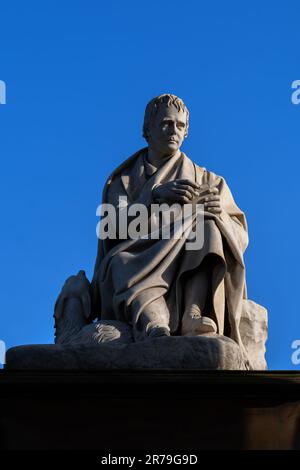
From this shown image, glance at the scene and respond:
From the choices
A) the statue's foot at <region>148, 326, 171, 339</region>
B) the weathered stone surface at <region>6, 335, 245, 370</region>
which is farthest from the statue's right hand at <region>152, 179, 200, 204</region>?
the weathered stone surface at <region>6, 335, 245, 370</region>

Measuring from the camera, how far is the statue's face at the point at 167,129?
1016 cm

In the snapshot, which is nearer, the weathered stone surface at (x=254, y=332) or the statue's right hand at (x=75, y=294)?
the statue's right hand at (x=75, y=294)

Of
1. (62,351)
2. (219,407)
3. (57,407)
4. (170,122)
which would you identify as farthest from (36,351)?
(170,122)

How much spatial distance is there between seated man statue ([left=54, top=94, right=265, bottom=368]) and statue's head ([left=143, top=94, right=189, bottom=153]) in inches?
9.8

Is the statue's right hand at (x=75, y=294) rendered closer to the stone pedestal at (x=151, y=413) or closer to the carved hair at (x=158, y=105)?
the carved hair at (x=158, y=105)

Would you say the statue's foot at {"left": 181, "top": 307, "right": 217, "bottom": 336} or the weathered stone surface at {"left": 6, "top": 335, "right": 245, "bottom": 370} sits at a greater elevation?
the statue's foot at {"left": 181, "top": 307, "right": 217, "bottom": 336}

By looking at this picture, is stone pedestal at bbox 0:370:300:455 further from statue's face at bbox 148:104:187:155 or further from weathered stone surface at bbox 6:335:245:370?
statue's face at bbox 148:104:187:155

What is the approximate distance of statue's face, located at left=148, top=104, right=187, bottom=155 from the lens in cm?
1016

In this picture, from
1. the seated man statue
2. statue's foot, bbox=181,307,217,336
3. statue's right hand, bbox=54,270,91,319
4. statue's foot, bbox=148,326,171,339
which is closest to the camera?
statue's foot, bbox=148,326,171,339

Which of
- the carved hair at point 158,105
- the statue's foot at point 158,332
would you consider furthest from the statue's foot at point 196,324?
the carved hair at point 158,105

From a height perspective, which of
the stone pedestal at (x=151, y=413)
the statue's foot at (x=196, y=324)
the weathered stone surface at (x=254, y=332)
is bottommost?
the stone pedestal at (x=151, y=413)

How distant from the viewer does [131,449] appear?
6688 mm

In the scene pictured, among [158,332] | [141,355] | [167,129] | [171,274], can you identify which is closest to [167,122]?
[167,129]
